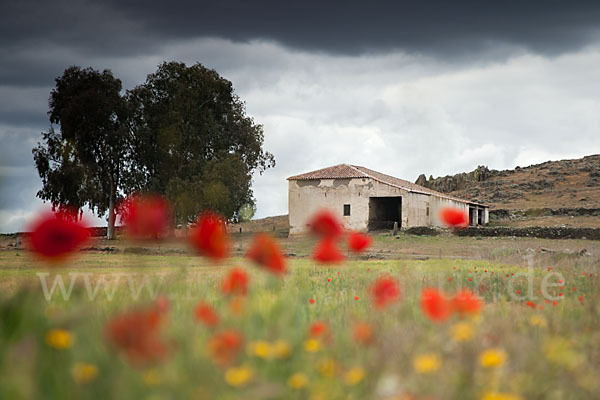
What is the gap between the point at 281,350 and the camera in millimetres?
2668

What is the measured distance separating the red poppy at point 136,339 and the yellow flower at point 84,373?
0.18 meters

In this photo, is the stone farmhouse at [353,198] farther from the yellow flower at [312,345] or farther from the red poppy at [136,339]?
the red poppy at [136,339]

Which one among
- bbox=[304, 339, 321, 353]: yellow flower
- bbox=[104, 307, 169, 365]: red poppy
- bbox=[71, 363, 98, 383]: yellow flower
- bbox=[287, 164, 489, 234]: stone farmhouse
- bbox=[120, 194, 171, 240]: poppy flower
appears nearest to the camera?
bbox=[104, 307, 169, 365]: red poppy

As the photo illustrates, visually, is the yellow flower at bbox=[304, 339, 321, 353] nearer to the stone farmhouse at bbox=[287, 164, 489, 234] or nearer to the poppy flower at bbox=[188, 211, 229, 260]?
the poppy flower at bbox=[188, 211, 229, 260]

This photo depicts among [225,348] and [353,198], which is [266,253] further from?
[353,198]

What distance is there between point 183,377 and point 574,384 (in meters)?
2.21

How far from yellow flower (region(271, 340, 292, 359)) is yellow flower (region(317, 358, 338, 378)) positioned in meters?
0.18

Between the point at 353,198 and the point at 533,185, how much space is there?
37869mm

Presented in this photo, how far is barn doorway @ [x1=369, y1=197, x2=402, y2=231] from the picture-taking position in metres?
38.1

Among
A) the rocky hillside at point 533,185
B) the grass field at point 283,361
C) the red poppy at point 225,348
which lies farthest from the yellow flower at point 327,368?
the rocky hillside at point 533,185

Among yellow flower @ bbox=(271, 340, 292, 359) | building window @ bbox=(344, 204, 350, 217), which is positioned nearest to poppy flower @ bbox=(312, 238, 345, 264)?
yellow flower @ bbox=(271, 340, 292, 359)

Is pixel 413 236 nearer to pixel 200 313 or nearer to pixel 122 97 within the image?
pixel 122 97

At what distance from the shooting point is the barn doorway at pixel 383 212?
38.1m

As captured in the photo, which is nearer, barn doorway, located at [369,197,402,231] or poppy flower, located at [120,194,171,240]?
poppy flower, located at [120,194,171,240]
